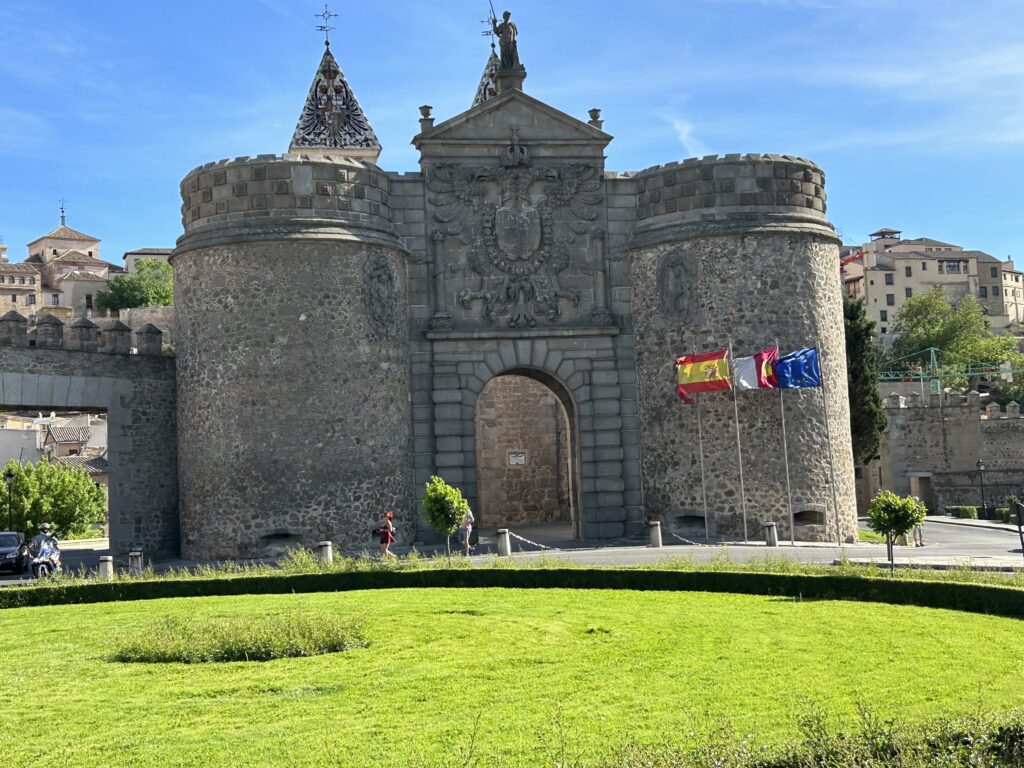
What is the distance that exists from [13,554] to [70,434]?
5412 cm

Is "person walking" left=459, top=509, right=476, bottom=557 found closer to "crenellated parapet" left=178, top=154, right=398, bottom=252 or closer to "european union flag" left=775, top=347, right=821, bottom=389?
"crenellated parapet" left=178, top=154, right=398, bottom=252

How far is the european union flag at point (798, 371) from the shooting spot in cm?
3039

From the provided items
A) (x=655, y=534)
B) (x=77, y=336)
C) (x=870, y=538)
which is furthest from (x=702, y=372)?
(x=77, y=336)

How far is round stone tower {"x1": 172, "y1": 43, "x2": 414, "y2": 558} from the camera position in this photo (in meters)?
29.5

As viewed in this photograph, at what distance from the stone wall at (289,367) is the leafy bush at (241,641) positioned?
13.3m

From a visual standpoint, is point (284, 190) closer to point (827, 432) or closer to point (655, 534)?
point (655, 534)

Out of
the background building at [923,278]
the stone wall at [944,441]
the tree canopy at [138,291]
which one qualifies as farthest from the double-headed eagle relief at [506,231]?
the background building at [923,278]

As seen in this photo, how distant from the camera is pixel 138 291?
101688mm

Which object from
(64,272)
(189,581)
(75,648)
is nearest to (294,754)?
(75,648)

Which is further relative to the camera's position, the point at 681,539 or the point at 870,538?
the point at 870,538

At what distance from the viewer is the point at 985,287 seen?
4619 inches

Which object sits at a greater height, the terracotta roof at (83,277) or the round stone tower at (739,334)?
the terracotta roof at (83,277)

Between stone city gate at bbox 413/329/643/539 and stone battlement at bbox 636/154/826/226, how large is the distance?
375 cm

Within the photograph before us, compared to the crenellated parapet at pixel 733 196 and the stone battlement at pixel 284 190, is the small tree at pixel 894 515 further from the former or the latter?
the stone battlement at pixel 284 190
